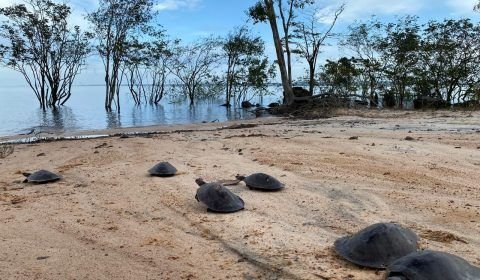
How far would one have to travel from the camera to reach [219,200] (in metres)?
4.35

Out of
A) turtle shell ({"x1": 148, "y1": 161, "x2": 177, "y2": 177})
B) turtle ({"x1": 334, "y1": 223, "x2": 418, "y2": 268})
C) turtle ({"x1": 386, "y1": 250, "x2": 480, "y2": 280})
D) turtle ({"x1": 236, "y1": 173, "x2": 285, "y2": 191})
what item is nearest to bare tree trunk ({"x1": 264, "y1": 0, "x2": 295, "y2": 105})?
turtle shell ({"x1": 148, "y1": 161, "x2": 177, "y2": 177})

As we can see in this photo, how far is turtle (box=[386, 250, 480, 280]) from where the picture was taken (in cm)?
240

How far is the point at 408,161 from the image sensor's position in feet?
21.1

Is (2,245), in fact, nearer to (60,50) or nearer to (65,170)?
(65,170)

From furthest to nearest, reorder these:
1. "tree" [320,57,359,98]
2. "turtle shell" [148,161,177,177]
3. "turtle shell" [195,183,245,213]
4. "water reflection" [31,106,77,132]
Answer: "tree" [320,57,359,98] → "water reflection" [31,106,77,132] → "turtle shell" [148,161,177,177] → "turtle shell" [195,183,245,213]

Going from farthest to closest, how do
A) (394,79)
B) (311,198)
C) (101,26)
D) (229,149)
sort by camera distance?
1. (101,26)
2. (394,79)
3. (229,149)
4. (311,198)

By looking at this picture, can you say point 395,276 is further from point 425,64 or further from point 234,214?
point 425,64

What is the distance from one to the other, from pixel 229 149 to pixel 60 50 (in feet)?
84.0

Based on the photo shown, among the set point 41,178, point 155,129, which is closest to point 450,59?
point 155,129

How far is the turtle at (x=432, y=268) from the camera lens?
240cm

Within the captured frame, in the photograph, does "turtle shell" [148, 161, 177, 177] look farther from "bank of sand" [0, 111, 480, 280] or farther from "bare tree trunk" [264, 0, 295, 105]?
"bare tree trunk" [264, 0, 295, 105]

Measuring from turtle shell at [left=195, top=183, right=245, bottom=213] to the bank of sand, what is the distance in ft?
0.31

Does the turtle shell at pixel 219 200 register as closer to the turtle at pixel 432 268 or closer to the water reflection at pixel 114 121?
the turtle at pixel 432 268

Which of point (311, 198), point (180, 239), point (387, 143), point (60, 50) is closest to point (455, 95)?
point (387, 143)
